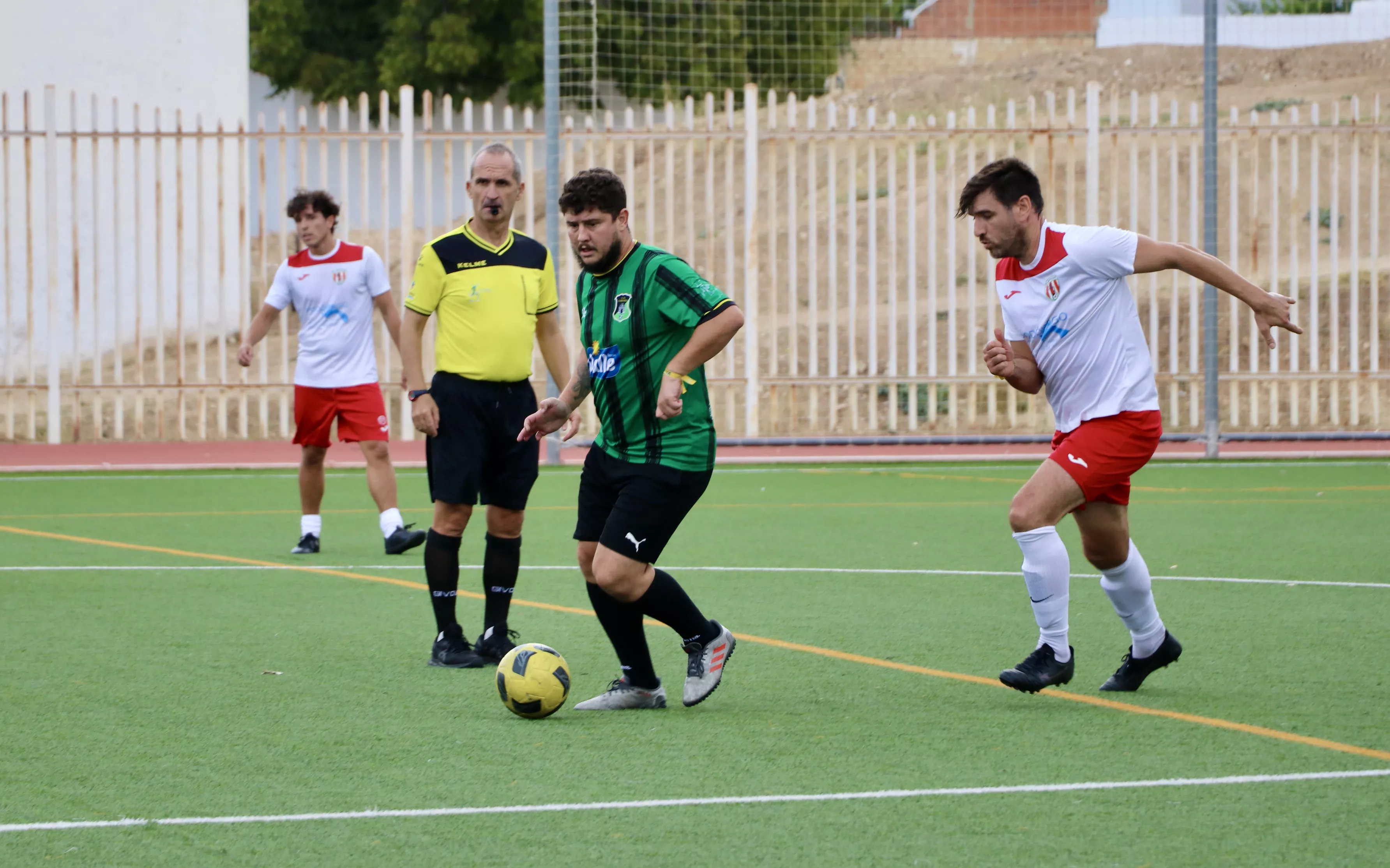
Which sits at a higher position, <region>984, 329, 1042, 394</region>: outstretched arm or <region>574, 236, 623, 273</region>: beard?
<region>574, 236, 623, 273</region>: beard

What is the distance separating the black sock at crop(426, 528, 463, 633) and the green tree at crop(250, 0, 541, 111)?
2850 centimetres

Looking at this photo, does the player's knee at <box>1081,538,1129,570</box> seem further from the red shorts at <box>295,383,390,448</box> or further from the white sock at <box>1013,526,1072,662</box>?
the red shorts at <box>295,383,390,448</box>

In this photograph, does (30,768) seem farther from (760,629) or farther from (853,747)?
(760,629)

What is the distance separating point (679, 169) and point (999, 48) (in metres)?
15.0

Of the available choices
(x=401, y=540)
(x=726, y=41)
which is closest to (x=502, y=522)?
(x=401, y=540)

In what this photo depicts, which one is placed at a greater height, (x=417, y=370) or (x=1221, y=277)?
(x=1221, y=277)

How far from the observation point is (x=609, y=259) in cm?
570

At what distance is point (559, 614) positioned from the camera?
7.82 metres

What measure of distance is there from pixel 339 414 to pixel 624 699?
4.87m

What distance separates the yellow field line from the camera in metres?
5.18

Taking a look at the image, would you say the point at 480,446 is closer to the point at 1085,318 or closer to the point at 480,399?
the point at 480,399

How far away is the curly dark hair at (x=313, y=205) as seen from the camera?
9633 mm

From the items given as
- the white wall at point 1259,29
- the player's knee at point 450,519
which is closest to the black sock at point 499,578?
the player's knee at point 450,519

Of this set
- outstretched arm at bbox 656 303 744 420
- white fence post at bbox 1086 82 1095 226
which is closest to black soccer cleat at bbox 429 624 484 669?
outstretched arm at bbox 656 303 744 420
